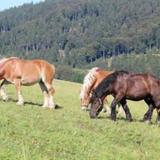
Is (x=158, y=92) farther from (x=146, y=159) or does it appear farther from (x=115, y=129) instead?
(x=146, y=159)

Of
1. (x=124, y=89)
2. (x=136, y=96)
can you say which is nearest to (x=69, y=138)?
(x=124, y=89)

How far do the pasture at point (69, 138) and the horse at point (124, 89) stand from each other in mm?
1496

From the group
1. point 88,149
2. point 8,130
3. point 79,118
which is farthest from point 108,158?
point 79,118

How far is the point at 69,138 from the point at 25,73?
7000mm

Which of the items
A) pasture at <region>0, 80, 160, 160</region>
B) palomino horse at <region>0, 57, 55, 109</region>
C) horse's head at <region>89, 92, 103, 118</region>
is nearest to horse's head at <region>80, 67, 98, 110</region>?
palomino horse at <region>0, 57, 55, 109</region>

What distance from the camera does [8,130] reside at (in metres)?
11.8

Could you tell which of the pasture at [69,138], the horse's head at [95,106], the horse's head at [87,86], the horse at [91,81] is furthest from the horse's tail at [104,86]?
the horse's head at [87,86]

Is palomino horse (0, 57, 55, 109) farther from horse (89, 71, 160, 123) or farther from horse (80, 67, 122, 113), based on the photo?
horse (89, 71, 160, 123)

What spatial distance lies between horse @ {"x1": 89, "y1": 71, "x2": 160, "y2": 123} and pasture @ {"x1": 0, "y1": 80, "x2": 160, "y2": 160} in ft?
4.91

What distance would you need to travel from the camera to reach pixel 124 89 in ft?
56.0

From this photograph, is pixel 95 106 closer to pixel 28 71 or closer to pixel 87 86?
pixel 87 86

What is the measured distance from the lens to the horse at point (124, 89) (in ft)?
55.6

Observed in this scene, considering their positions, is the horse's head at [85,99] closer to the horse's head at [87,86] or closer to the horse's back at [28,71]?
the horse's head at [87,86]

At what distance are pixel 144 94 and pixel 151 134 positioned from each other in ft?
10.2
